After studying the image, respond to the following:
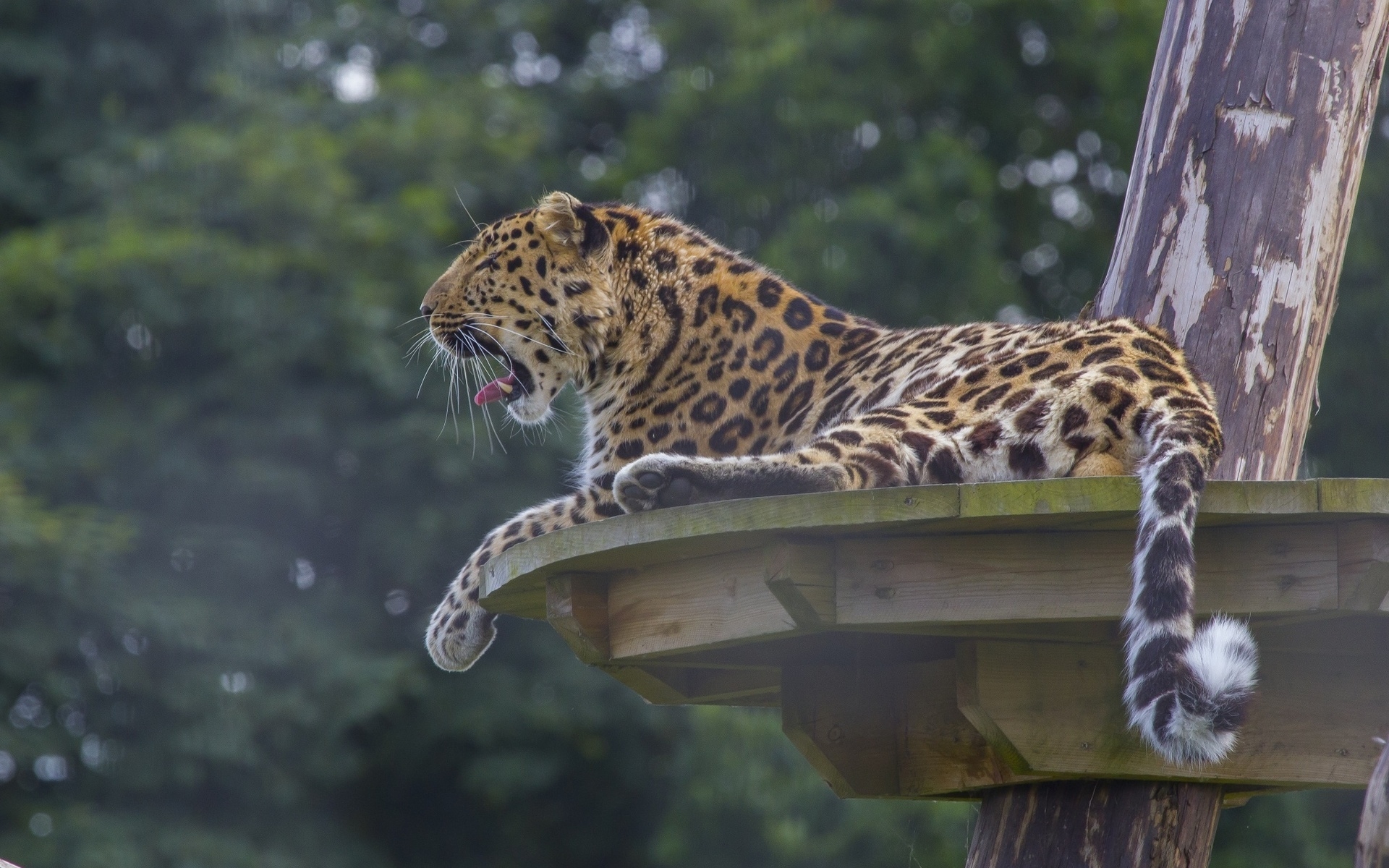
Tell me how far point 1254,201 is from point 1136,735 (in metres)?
1.87

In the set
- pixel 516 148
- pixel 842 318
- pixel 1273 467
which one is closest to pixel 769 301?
pixel 842 318

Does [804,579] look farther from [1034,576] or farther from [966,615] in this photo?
[1034,576]

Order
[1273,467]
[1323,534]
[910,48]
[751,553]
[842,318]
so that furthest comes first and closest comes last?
1. [910,48]
2. [842,318]
3. [1273,467]
4. [751,553]
5. [1323,534]

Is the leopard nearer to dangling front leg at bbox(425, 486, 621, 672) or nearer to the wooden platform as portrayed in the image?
dangling front leg at bbox(425, 486, 621, 672)

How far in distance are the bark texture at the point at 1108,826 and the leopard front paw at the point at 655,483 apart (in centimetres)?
143

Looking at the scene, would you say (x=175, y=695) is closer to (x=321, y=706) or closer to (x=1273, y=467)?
(x=321, y=706)

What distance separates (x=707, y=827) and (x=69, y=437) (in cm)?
637

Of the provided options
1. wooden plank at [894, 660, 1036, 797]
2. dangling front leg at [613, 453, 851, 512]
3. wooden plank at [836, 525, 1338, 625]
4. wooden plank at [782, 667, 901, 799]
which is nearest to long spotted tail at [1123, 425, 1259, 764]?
wooden plank at [836, 525, 1338, 625]

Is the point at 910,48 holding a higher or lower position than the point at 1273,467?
higher

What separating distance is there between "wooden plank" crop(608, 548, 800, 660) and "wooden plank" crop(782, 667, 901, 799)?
62 cm

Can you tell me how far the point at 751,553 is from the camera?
4059 millimetres

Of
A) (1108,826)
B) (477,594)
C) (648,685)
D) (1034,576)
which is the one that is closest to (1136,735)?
(1108,826)

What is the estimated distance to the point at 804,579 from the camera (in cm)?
379

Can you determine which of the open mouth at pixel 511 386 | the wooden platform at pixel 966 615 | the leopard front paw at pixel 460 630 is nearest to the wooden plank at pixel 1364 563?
the wooden platform at pixel 966 615
